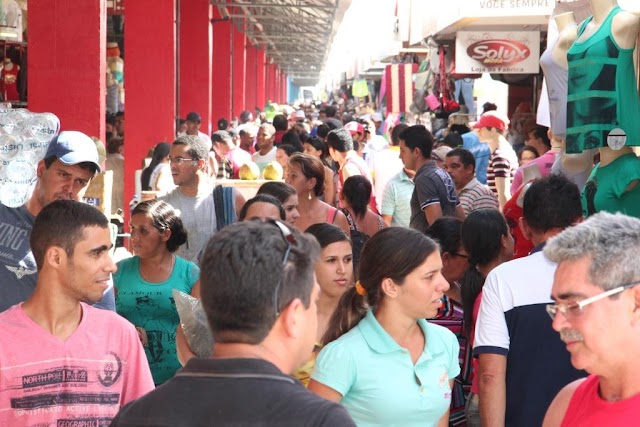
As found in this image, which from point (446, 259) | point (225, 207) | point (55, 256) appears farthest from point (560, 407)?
point (225, 207)

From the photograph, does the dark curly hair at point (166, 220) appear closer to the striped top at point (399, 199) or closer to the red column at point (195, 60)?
the striped top at point (399, 199)

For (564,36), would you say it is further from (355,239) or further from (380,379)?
(380,379)

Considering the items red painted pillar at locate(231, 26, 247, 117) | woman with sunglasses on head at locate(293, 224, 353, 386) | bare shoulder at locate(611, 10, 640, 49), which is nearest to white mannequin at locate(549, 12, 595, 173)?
bare shoulder at locate(611, 10, 640, 49)

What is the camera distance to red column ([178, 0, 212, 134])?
21.5 metres

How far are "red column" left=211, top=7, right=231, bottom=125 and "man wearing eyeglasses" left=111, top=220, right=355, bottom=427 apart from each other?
2448 cm

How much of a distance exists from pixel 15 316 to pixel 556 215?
2.34 m

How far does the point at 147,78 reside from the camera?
14.6 meters

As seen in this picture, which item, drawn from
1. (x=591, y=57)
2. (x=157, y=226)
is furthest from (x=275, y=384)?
(x=591, y=57)

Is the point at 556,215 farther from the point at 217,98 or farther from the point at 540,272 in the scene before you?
the point at 217,98

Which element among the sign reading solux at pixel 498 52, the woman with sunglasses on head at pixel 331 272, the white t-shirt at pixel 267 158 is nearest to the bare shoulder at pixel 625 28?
the woman with sunglasses on head at pixel 331 272

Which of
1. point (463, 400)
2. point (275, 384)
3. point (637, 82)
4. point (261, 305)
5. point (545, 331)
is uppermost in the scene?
point (637, 82)

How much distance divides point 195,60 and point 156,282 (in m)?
16.5

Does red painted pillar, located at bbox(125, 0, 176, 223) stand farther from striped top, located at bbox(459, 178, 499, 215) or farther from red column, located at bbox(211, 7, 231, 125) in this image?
red column, located at bbox(211, 7, 231, 125)

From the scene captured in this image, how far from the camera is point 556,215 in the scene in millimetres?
4664
